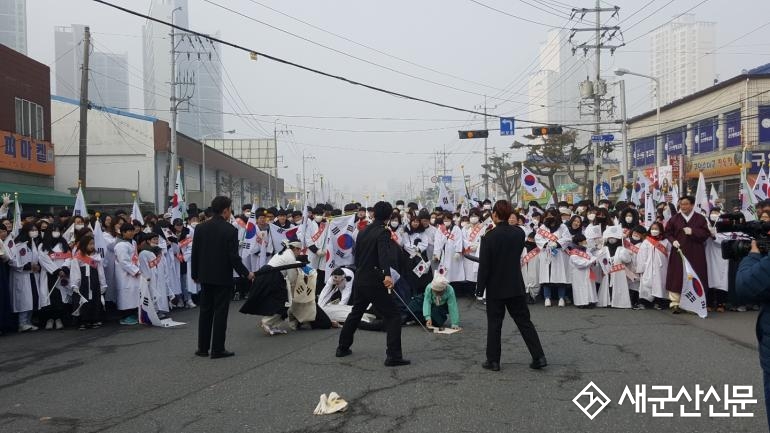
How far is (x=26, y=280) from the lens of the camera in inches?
412

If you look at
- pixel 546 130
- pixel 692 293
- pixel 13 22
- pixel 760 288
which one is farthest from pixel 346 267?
pixel 13 22

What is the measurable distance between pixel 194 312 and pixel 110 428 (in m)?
7.31

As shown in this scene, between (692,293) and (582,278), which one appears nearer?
(692,293)

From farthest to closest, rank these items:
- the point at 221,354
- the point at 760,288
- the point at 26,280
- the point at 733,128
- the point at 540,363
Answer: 1. the point at 733,128
2. the point at 26,280
3. the point at 221,354
4. the point at 540,363
5. the point at 760,288

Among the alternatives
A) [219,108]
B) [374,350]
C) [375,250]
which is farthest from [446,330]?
[219,108]

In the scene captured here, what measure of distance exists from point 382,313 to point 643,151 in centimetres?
3726

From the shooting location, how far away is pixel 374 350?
330 inches

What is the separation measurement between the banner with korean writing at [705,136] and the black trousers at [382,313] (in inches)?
1133

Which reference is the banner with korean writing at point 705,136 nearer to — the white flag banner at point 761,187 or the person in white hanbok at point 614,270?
the white flag banner at point 761,187

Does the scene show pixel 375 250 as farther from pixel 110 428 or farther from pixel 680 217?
pixel 680 217

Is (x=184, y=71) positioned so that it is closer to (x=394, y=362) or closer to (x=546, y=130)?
A: (x=546, y=130)

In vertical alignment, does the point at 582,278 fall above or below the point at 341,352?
above

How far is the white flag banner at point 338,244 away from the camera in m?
13.6

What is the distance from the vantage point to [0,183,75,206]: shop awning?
2309cm
